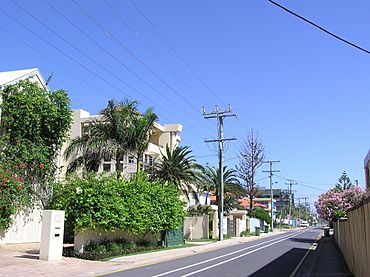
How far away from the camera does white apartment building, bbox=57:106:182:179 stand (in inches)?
1714

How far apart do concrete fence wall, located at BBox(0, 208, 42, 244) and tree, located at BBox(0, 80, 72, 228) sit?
67 centimetres

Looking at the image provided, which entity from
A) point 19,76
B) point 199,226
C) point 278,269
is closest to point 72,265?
point 278,269

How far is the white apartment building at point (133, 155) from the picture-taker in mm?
43531

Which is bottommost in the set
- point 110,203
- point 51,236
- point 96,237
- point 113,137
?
point 96,237

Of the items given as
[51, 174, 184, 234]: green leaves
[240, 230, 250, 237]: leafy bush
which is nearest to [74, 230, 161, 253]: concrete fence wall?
[51, 174, 184, 234]: green leaves

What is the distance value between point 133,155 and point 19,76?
10732mm

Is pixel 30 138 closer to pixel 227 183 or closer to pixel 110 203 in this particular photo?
pixel 110 203

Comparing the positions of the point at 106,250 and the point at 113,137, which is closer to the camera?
the point at 106,250

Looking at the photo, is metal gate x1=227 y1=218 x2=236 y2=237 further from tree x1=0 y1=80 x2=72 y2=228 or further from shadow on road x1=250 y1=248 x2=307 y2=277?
shadow on road x1=250 y1=248 x2=307 y2=277

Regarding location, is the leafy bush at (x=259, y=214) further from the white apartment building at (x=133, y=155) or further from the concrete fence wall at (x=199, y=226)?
the concrete fence wall at (x=199, y=226)

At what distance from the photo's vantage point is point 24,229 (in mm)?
26828

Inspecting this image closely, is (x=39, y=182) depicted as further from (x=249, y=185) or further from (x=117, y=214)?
(x=249, y=185)

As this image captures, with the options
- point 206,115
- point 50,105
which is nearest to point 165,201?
point 50,105

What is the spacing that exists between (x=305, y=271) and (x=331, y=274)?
1711mm
